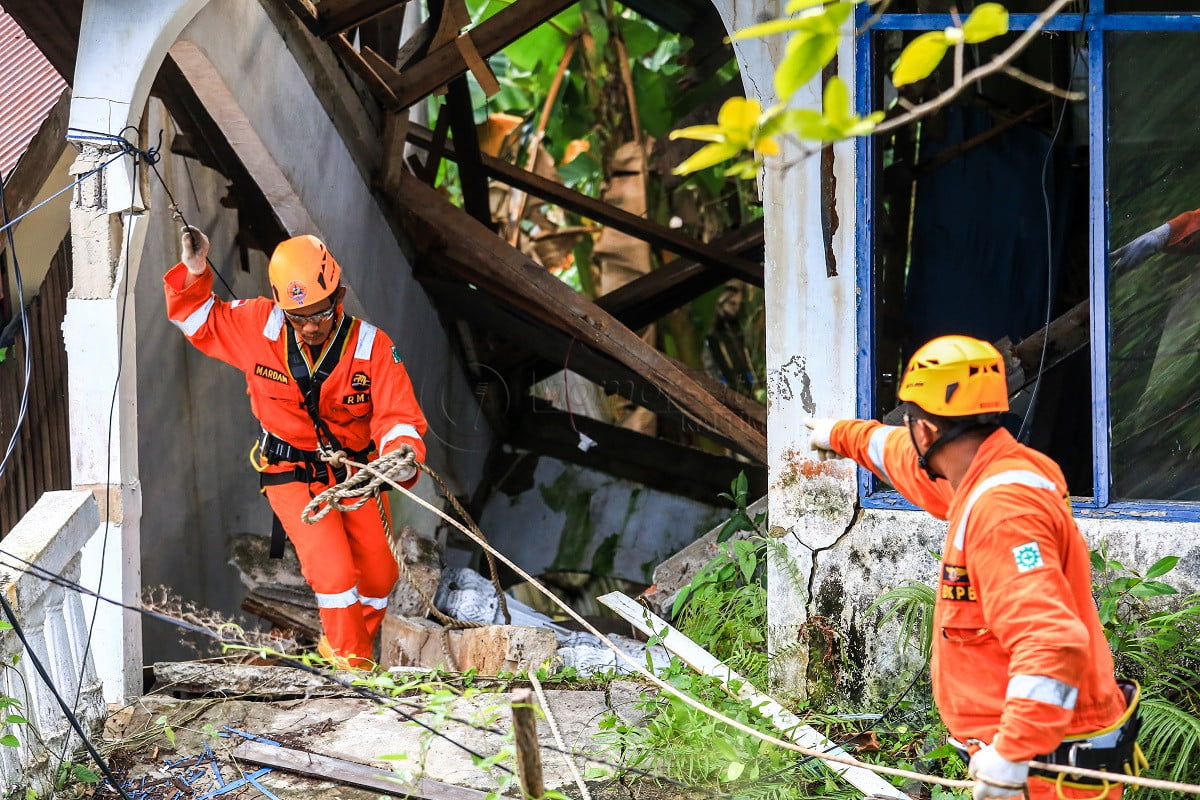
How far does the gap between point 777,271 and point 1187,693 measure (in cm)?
205

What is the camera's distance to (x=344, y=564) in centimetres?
A: 510

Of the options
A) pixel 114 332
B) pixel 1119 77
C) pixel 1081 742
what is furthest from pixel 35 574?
pixel 1119 77

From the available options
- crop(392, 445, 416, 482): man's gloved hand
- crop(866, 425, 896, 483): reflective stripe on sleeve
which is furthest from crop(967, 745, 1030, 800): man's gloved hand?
crop(392, 445, 416, 482): man's gloved hand

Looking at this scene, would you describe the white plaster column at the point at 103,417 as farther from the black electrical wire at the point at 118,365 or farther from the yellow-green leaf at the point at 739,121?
the yellow-green leaf at the point at 739,121

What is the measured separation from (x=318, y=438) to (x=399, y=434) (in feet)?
1.60

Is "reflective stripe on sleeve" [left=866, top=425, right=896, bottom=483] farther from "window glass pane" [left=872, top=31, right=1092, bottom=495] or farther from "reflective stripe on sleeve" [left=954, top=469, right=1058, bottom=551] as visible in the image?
"window glass pane" [left=872, top=31, right=1092, bottom=495]

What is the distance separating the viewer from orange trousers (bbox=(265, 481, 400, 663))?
199 inches

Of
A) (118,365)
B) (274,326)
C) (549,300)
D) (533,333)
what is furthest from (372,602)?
(533,333)

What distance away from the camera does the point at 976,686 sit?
9.12 ft

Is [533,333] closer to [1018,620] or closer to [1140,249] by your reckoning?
[1140,249]

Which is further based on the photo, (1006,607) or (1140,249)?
(1140,249)

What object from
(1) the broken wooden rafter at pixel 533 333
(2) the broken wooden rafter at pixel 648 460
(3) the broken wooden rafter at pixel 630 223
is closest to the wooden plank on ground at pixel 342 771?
(1) the broken wooden rafter at pixel 533 333

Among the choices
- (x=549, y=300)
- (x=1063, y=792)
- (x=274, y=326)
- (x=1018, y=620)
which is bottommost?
(x=1063, y=792)

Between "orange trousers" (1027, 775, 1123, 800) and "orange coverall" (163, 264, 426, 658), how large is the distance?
2961 mm
